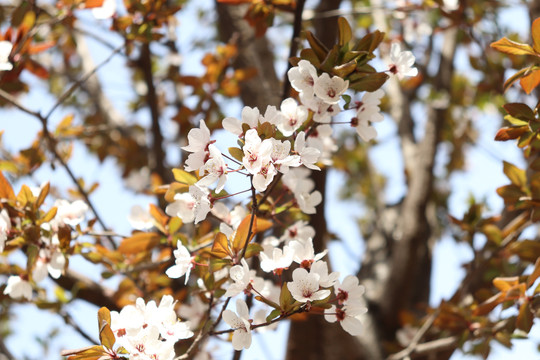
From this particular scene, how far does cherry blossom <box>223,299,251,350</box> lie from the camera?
96 centimetres

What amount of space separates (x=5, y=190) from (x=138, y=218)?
310 millimetres

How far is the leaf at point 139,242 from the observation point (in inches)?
51.9

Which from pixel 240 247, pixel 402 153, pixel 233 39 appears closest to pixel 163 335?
pixel 240 247

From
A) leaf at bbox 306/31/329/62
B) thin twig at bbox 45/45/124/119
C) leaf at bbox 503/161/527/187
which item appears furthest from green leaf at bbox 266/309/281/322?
thin twig at bbox 45/45/124/119

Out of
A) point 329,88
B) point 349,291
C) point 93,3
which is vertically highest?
point 93,3

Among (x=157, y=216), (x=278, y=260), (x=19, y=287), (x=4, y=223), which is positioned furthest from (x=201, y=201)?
(x=19, y=287)

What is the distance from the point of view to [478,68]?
87.9 inches

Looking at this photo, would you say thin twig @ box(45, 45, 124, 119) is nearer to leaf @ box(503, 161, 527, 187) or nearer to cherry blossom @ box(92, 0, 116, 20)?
cherry blossom @ box(92, 0, 116, 20)

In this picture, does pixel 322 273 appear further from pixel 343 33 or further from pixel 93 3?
pixel 93 3

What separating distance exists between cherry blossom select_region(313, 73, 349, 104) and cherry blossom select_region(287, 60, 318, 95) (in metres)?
0.02

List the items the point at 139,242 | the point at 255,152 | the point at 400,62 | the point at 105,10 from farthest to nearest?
the point at 105,10, the point at 139,242, the point at 400,62, the point at 255,152

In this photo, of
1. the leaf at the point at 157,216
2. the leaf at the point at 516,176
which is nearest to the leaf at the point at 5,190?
the leaf at the point at 157,216

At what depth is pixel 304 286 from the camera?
93 cm

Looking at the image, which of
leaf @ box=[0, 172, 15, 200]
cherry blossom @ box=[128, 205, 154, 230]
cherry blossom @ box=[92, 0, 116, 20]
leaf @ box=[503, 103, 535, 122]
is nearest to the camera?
leaf @ box=[503, 103, 535, 122]
